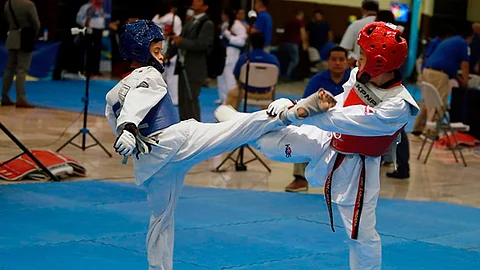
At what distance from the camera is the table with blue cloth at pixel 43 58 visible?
61.2ft

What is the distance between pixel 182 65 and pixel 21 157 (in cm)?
309

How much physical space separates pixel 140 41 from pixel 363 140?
4.52ft

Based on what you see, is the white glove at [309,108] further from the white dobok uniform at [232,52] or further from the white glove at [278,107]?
the white dobok uniform at [232,52]

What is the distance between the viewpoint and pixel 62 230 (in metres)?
6.77

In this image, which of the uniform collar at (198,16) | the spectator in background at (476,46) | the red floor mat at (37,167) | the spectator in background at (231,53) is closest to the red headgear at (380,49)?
the red floor mat at (37,167)

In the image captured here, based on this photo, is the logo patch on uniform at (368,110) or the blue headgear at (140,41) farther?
the blue headgear at (140,41)

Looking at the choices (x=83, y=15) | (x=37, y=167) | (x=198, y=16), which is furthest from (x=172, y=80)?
(x=37, y=167)

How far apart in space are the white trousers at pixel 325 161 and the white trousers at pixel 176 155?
0.14m

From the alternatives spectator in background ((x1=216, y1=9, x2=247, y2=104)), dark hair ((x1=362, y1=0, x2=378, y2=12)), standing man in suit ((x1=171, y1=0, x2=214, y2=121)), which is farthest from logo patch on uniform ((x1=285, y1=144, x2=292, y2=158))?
spectator in background ((x1=216, y1=9, x2=247, y2=104))

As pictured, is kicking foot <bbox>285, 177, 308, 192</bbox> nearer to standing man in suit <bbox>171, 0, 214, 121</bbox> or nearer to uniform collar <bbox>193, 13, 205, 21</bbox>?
standing man in suit <bbox>171, 0, 214, 121</bbox>

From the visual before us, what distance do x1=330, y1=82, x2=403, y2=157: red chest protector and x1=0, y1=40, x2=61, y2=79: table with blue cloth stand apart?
1463 cm

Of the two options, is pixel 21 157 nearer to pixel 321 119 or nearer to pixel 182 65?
pixel 182 65

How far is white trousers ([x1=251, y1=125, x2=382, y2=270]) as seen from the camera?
14.7 feet

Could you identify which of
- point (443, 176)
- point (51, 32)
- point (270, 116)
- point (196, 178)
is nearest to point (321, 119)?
point (270, 116)
